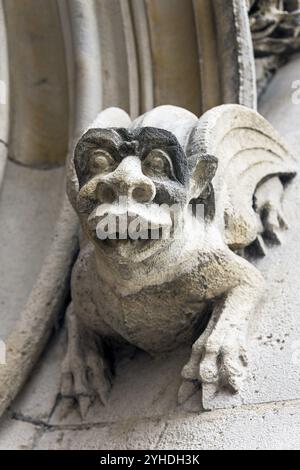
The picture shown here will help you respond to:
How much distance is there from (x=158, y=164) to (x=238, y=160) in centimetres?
38

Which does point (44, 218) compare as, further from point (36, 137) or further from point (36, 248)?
point (36, 137)

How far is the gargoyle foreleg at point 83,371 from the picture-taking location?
141 cm

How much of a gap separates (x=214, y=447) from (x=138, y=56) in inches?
42.8

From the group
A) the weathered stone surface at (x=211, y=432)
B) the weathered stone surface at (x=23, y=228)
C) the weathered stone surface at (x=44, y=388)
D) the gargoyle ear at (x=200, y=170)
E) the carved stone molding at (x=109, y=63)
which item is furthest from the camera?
the carved stone molding at (x=109, y=63)

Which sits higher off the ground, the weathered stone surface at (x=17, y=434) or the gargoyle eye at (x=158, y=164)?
the gargoyle eye at (x=158, y=164)

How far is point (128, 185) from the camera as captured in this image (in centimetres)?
114

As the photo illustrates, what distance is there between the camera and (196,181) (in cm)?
127

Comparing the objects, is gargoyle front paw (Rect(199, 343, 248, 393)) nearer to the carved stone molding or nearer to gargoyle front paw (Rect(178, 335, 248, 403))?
gargoyle front paw (Rect(178, 335, 248, 403))

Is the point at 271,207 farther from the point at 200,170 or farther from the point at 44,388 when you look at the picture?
the point at 44,388

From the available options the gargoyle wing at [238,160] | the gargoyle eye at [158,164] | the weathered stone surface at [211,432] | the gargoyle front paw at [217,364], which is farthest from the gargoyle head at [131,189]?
the weathered stone surface at [211,432]

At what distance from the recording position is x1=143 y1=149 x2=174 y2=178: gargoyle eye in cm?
119

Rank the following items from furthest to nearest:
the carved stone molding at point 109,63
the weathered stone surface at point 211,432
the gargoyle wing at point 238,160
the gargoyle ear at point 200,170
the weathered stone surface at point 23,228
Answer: the carved stone molding at point 109,63
the weathered stone surface at point 23,228
the gargoyle wing at point 238,160
the gargoyle ear at point 200,170
the weathered stone surface at point 211,432

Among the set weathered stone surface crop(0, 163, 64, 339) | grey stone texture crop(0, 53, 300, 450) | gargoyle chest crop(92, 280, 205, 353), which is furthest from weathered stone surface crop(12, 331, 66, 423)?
gargoyle chest crop(92, 280, 205, 353)

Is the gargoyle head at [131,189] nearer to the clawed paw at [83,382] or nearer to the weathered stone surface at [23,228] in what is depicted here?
the clawed paw at [83,382]
